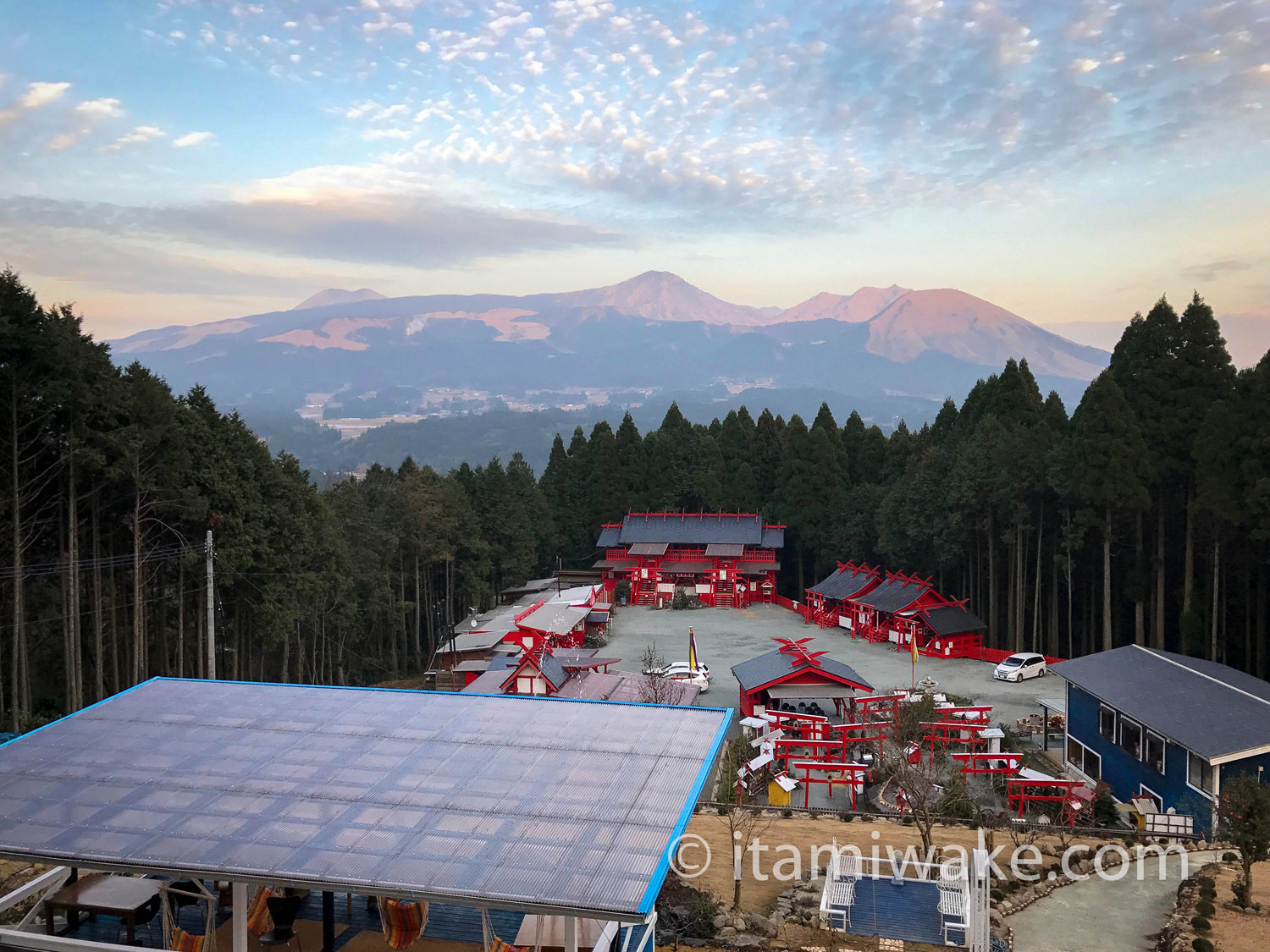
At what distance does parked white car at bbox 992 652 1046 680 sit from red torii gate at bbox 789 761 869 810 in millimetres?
9285

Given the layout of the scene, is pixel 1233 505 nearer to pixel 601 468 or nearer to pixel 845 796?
pixel 845 796

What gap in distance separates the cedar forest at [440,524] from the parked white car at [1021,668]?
1.64 m

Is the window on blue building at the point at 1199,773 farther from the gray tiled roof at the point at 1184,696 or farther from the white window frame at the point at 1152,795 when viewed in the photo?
the white window frame at the point at 1152,795

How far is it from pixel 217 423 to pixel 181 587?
13.8 ft

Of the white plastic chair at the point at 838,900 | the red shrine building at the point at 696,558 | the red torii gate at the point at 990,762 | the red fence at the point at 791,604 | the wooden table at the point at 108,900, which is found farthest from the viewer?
the red shrine building at the point at 696,558

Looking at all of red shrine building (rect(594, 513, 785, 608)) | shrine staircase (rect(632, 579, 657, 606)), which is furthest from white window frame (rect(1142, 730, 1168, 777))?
shrine staircase (rect(632, 579, 657, 606))

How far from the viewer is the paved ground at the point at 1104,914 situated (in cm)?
1039

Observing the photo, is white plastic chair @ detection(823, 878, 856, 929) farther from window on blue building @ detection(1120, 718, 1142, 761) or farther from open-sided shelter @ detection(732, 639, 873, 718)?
open-sided shelter @ detection(732, 639, 873, 718)

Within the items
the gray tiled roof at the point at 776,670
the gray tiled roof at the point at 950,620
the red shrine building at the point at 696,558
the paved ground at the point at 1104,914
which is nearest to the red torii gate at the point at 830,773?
the gray tiled roof at the point at 776,670

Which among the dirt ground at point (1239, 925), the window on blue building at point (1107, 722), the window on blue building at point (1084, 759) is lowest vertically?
the window on blue building at point (1084, 759)

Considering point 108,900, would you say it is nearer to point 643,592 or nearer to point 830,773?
point 830,773

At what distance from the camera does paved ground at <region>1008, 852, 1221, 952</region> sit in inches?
409

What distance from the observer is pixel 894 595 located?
29625mm

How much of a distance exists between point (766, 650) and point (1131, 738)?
1328cm
